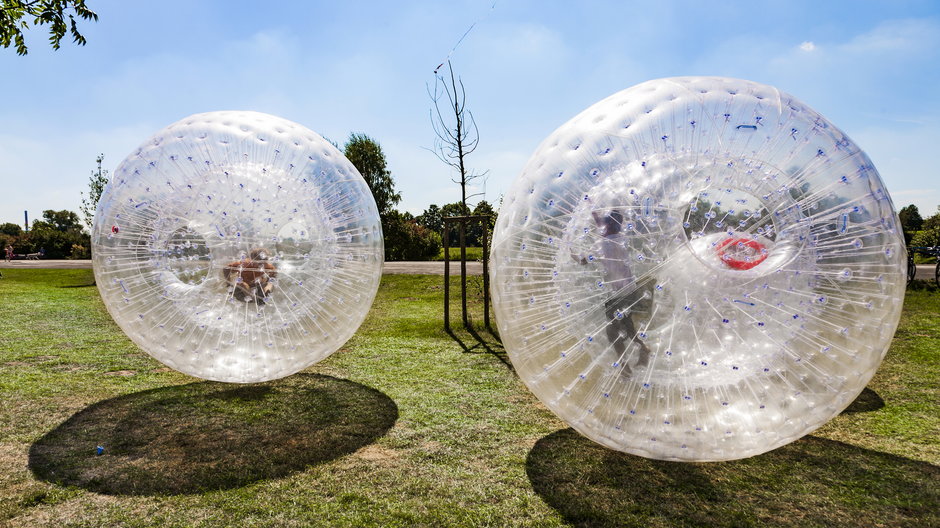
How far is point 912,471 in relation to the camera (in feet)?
11.4

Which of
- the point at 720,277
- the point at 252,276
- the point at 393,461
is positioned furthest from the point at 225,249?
the point at 720,277

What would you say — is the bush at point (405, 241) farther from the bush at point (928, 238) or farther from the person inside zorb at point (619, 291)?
the person inside zorb at point (619, 291)

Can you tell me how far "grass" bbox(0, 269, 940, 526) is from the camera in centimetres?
305

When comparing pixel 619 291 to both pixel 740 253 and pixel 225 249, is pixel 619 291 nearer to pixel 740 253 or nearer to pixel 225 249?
pixel 740 253

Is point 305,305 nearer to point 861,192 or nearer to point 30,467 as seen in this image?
point 30,467

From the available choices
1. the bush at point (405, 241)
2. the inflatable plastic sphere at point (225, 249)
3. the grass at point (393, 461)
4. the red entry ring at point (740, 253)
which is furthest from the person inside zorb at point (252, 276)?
the bush at point (405, 241)

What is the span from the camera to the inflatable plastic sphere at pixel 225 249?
4.21m

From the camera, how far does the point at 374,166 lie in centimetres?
3759

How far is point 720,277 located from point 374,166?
36.1m

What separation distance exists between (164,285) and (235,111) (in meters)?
1.59

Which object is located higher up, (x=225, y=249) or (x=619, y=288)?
(x=225, y=249)

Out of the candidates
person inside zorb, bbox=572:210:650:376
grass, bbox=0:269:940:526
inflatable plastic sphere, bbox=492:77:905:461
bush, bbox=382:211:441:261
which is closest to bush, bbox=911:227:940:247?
grass, bbox=0:269:940:526

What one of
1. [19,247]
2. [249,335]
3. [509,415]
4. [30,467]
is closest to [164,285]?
[249,335]

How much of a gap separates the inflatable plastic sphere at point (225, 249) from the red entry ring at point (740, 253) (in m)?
2.86
